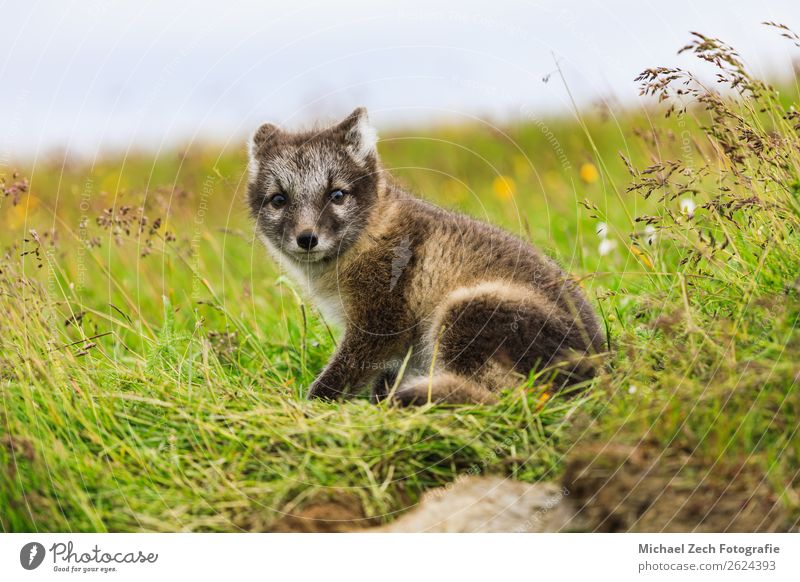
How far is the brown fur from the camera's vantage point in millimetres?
3912

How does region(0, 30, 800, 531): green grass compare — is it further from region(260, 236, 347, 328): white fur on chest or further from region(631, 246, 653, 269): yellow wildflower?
region(260, 236, 347, 328): white fur on chest

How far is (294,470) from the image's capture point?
328 centimetres

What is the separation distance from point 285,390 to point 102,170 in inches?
293

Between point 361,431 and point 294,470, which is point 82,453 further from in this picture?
point 361,431

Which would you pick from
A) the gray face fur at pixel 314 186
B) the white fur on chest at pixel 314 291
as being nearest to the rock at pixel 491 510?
the white fur on chest at pixel 314 291

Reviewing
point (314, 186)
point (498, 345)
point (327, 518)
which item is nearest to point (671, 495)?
point (498, 345)

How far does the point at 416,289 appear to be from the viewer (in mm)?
4492

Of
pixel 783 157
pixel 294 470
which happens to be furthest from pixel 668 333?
pixel 294 470

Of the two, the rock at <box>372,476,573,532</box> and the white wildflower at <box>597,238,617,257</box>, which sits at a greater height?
the white wildflower at <box>597,238,617,257</box>

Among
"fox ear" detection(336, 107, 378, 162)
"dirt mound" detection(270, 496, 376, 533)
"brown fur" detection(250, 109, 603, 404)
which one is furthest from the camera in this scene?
"fox ear" detection(336, 107, 378, 162)

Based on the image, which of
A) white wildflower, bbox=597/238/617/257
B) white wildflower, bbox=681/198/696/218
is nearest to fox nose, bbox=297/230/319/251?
white wildflower, bbox=597/238/617/257

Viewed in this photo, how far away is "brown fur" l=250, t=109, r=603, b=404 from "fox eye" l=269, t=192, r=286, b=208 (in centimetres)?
4

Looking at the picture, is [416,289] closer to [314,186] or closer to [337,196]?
[337,196]
